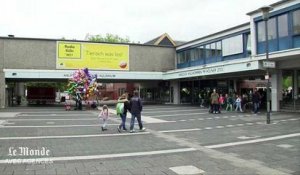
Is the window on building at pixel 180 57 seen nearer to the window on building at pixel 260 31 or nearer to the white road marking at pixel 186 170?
the window on building at pixel 260 31

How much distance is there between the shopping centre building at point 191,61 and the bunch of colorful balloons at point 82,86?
6219 millimetres

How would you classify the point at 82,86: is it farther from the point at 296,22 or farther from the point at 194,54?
the point at 296,22

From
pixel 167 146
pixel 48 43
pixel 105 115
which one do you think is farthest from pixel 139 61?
pixel 167 146

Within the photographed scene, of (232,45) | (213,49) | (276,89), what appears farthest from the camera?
(213,49)

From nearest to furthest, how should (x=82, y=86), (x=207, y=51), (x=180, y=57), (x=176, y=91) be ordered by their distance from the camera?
(x=82, y=86)
(x=207, y=51)
(x=176, y=91)
(x=180, y=57)

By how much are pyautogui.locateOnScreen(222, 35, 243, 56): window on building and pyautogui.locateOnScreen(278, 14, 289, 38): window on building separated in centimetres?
720

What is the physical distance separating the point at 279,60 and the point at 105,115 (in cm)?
1471

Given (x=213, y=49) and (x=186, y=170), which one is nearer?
(x=186, y=170)

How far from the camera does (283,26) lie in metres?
23.5

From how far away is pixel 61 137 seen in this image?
42.7 ft

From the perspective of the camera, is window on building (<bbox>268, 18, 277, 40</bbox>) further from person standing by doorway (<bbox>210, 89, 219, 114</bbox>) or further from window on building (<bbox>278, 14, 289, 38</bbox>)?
person standing by doorway (<bbox>210, 89, 219, 114</bbox>)

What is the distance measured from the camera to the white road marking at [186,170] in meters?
7.60

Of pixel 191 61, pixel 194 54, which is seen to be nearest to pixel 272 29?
pixel 194 54

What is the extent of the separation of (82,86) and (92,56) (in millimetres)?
8716
